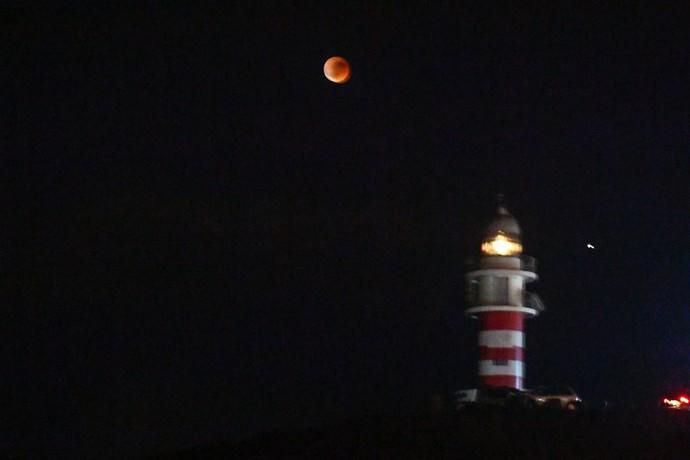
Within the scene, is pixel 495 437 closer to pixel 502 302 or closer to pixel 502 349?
pixel 502 349

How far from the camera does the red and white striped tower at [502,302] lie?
52.9 meters

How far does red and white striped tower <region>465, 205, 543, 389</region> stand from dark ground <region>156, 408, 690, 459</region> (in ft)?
58.4

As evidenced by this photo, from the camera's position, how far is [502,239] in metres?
56.0

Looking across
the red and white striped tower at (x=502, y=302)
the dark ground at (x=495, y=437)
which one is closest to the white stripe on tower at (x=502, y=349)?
the red and white striped tower at (x=502, y=302)

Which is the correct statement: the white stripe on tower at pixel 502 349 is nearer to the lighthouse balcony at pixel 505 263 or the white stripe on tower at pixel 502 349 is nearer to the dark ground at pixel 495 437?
the lighthouse balcony at pixel 505 263

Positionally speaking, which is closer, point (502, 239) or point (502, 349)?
point (502, 349)

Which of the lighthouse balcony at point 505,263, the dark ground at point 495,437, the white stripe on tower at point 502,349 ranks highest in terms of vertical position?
the lighthouse balcony at point 505,263

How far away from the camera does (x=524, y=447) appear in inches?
1141

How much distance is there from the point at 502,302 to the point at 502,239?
2.93 m

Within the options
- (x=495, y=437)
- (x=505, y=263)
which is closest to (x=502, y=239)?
(x=505, y=263)

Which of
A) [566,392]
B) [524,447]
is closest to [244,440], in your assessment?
[524,447]

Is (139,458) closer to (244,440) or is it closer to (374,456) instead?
(244,440)

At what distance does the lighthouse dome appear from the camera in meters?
55.8

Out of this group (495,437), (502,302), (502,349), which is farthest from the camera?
(502,302)
